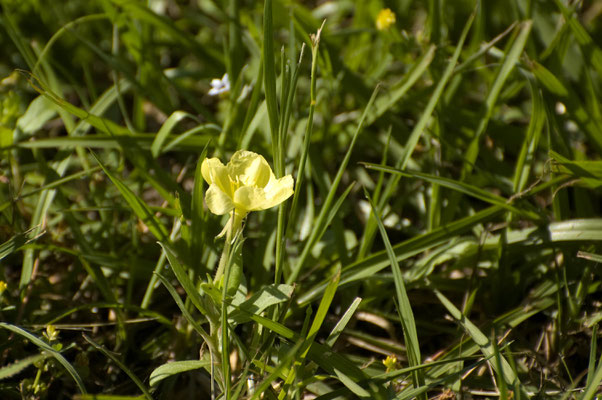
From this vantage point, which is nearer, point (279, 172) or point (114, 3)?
point (279, 172)

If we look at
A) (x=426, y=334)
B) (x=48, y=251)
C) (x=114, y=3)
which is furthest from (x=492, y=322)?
(x=114, y=3)

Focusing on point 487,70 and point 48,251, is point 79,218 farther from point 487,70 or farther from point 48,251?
point 487,70

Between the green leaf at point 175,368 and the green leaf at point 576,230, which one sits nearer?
the green leaf at point 175,368

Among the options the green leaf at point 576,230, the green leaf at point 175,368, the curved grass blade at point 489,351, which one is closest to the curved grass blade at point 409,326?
the curved grass blade at point 489,351

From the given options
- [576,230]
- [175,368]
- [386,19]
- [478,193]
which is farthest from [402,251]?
[386,19]

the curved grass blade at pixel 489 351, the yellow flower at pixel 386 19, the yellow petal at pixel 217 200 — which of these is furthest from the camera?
the yellow flower at pixel 386 19

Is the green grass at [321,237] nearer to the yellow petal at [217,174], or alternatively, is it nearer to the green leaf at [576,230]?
the green leaf at [576,230]

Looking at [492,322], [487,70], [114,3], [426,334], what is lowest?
[426,334]

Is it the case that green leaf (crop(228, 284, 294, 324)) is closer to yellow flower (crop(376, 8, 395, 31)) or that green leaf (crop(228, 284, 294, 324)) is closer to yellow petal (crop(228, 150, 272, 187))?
yellow petal (crop(228, 150, 272, 187))
